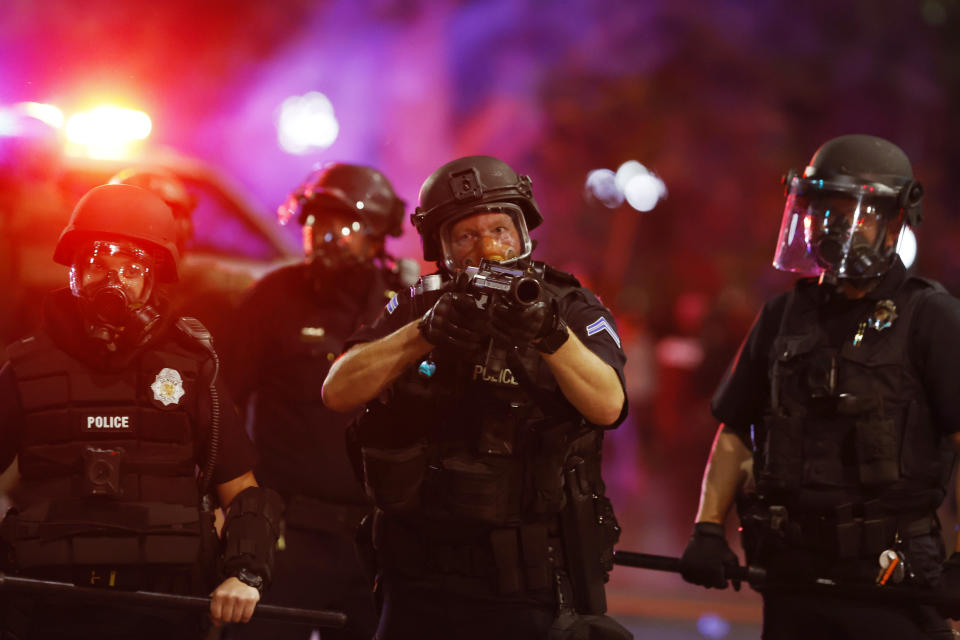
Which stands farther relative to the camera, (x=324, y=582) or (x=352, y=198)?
(x=352, y=198)

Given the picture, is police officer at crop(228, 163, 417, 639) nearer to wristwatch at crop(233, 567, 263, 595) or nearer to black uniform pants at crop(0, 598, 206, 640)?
black uniform pants at crop(0, 598, 206, 640)

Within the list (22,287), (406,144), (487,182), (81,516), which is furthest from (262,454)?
(406,144)

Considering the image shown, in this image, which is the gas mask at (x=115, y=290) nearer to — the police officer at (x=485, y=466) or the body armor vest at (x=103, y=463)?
the body armor vest at (x=103, y=463)

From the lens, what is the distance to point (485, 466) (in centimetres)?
373

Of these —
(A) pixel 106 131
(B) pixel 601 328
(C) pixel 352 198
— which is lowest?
(B) pixel 601 328

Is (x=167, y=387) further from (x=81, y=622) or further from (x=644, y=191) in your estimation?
(x=644, y=191)

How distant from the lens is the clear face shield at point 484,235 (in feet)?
12.9

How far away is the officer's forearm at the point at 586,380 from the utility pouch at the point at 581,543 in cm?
27

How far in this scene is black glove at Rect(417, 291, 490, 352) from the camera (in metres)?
3.44

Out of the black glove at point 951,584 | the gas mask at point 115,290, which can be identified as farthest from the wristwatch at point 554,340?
the black glove at point 951,584

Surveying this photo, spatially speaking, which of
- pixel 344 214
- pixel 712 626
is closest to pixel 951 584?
pixel 344 214

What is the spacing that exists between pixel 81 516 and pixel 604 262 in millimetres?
20815

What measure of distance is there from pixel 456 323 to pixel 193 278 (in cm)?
324

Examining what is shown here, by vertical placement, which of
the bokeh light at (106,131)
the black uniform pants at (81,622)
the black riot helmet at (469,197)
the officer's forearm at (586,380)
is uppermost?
the bokeh light at (106,131)
